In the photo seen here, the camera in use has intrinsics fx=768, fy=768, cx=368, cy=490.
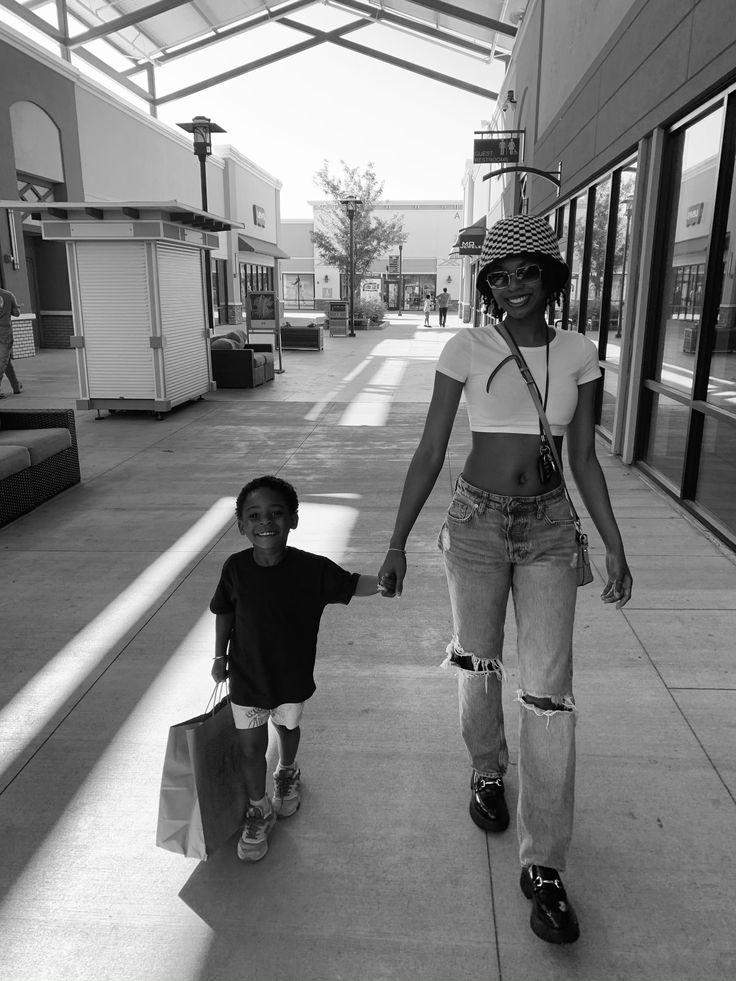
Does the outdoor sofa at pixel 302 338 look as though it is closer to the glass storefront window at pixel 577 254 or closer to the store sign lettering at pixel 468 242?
the store sign lettering at pixel 468 242

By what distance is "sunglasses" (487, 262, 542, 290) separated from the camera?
2.19m

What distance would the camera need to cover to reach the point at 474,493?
2281mm

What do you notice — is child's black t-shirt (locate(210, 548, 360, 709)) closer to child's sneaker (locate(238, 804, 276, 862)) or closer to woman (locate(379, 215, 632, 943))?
woman (locate(379, 215, 632, 943))

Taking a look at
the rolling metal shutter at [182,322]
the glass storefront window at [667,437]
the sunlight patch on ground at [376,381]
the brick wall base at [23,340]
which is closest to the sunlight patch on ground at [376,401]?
the sunlight patch on ground at [376,381]

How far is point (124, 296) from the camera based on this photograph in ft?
35.3

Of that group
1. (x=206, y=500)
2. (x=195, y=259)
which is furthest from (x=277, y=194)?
(x=206, y=500)

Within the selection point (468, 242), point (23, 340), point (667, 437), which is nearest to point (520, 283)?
point (667, 437)

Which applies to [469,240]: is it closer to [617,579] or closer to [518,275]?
[518,275]

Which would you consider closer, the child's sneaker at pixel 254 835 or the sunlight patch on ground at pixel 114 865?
the sunlight patch on ground at pixel 114 865

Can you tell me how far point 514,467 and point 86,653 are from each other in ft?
8.77

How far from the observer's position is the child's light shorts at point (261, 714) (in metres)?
2.45

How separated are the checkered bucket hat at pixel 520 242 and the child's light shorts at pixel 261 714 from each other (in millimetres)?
1488

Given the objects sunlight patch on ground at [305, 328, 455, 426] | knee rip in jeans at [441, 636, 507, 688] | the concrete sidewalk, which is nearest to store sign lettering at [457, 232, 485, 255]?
sunlight patch on ground at [305, 328, 455, 426]

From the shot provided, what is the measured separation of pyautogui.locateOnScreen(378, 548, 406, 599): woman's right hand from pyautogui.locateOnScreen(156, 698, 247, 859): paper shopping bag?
2.16 feet
